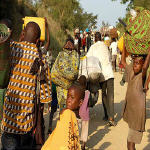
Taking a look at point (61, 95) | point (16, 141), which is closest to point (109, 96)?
point (61, 95)

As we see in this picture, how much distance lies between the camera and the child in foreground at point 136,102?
382cm

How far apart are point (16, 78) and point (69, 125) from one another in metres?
1.06

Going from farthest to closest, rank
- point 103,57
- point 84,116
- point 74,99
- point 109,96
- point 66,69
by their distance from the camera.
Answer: point 109,96 → point 103,57 → point 66,69 → point 84,116 → point 74,99

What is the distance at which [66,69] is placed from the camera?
5.21 m

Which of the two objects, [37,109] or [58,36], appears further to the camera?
[58,36]

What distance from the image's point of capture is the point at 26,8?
74.8 feet

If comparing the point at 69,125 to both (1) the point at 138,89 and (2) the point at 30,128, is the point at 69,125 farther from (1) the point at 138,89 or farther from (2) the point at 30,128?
(1) the point at 138,89

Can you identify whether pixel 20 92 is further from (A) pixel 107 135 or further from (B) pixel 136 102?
(A) pixel 107 135

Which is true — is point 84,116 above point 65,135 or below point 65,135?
below

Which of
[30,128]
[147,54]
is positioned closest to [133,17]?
[147,54]

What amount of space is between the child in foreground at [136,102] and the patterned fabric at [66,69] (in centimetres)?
147

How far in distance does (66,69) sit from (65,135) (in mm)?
2510

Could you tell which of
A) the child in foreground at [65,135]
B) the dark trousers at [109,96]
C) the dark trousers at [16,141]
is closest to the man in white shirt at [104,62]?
the dark trousers at [109,96]

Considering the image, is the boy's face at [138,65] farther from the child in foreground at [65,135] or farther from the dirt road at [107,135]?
the dirt road at [107,135]
